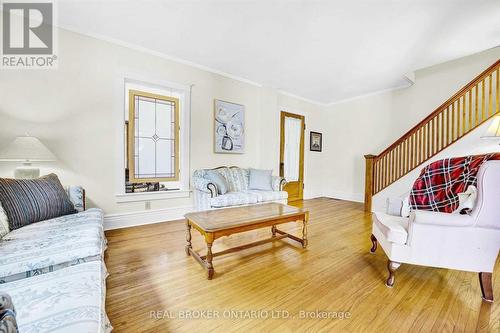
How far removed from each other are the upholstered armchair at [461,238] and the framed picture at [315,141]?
414 centimetres

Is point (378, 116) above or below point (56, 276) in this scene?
above

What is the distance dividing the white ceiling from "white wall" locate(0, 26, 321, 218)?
0.25 metres

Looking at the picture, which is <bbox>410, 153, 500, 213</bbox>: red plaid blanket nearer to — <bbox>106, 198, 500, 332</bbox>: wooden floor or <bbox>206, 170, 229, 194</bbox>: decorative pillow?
<bbox>106, 198, 500, 332</bbox>: wooden floor

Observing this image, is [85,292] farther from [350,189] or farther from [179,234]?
[350,189]

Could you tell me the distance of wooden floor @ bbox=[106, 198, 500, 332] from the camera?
1.27 metres

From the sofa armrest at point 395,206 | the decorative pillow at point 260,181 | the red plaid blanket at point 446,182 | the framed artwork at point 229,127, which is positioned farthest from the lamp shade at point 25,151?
the red plaid blanket at point 446,182

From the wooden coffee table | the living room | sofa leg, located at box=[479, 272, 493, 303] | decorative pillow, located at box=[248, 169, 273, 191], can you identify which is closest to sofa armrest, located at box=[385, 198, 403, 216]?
the living room

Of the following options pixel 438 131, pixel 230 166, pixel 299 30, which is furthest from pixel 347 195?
pixel 299 30

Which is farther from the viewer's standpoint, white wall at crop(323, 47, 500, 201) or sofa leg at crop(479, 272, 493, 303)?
white wall at crop(323, 47, 500, 201)

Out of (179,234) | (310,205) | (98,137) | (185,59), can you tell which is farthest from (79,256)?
(310,205)

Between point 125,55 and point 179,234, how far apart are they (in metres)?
2.71

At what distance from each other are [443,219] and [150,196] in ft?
11.4

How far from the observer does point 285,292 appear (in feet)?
5.15

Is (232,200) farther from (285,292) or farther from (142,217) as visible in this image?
(285,292)
